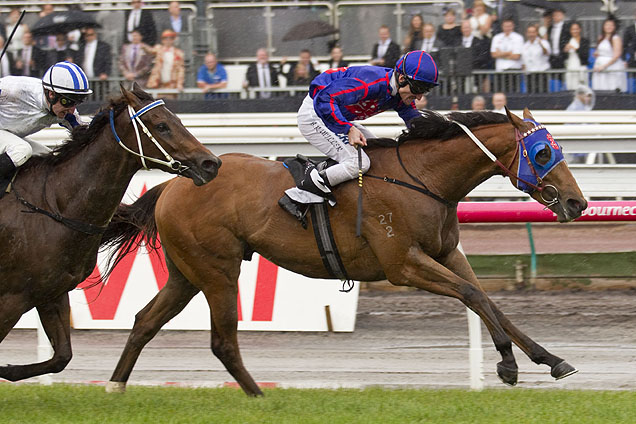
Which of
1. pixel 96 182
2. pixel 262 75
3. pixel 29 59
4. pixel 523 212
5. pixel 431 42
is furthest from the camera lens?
pixel 29 59

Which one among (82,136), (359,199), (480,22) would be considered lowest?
(359,199)

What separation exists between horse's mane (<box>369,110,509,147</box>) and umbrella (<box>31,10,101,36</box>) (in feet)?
19.4

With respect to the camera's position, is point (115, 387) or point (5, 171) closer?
point (5, 171)

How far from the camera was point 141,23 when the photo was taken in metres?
10.6

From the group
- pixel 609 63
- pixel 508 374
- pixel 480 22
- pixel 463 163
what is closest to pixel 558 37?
pixel 609 63

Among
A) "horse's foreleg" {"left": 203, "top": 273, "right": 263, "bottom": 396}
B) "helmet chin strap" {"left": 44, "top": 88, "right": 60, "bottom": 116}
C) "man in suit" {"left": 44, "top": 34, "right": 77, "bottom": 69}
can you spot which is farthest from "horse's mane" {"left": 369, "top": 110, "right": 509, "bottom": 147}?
"man in suit" {"left": 44, "top": 34, "right": 77, "bottom": 69}

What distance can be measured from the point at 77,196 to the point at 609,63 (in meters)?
6.54

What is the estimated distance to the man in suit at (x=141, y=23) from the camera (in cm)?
1055

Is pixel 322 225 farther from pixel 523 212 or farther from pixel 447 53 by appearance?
pixel 447 53

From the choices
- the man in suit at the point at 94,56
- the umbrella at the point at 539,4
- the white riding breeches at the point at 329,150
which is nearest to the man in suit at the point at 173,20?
the man in suit at the point at 94,56

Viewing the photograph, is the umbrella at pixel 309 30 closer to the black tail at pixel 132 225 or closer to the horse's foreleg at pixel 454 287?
the black tail at pixel 132 225

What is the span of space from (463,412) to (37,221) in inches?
93.0

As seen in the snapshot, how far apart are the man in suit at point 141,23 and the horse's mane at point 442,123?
17.9 feet

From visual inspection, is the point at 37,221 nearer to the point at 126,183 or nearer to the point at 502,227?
the point at 126,183
